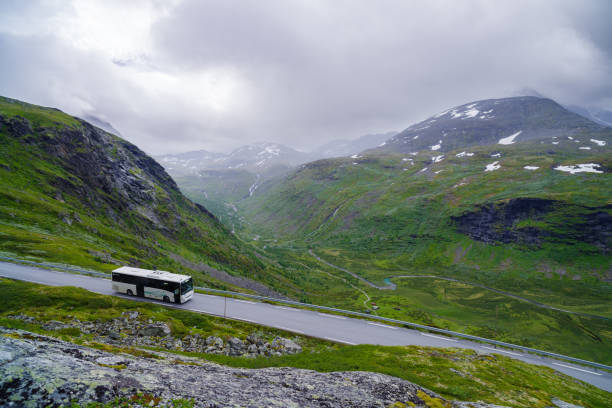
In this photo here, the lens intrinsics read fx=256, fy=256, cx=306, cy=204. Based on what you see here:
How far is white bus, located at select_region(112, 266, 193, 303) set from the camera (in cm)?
3316

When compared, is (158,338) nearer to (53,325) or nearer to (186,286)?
(53,325)

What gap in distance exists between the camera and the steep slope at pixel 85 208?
4997cm

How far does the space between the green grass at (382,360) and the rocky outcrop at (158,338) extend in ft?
3.19

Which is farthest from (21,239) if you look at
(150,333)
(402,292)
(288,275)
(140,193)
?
(402,292)

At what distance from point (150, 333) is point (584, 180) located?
764ft

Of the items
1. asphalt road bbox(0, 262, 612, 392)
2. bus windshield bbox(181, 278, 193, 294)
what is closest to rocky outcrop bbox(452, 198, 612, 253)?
asphalt road bbox(0, 262, 612, 392)

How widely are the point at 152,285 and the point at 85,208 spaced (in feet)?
193

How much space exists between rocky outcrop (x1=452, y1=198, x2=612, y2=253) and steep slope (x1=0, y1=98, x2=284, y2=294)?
133855mm

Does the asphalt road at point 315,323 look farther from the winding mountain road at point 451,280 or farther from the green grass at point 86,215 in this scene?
the winding mountain road at point 451,280

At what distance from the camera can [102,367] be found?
10664 millimetres

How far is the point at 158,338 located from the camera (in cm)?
2403

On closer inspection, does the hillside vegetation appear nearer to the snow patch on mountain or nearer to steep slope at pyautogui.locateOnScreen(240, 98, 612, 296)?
steep slope at pyautogui.locateOnScreen(240, 98, 612, 296)

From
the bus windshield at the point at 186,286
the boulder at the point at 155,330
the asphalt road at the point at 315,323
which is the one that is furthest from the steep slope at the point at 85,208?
the boulder at the point at 155,330

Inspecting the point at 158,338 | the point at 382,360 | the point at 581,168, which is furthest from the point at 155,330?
the point at 581,168
